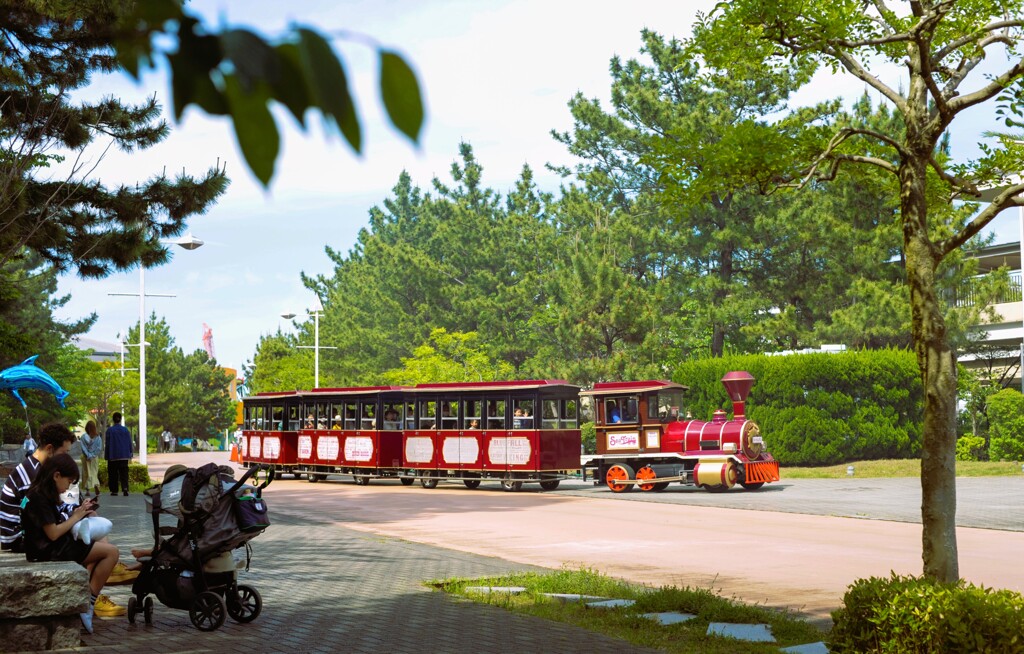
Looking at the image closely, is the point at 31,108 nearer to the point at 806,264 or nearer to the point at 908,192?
the point at 908,192

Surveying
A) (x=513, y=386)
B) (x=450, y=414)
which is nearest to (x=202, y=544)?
(x=513, y=386)

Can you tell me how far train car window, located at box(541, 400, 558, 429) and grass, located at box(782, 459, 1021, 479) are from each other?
7917 mm

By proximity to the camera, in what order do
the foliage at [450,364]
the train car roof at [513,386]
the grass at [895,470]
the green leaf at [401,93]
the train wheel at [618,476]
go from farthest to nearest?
the foliage at [450,364], the grass at [895,470], the train car roof at [513,386], the train wheel at [618,476], the green leaf at [401,93]

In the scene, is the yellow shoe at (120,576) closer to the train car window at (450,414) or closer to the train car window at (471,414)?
the train car window at (471,414)

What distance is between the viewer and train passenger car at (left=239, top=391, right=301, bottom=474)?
38.8 metres

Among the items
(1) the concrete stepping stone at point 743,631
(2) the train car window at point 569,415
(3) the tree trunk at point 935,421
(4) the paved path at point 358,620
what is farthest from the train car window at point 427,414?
(3) the tree trunk at point 935,421

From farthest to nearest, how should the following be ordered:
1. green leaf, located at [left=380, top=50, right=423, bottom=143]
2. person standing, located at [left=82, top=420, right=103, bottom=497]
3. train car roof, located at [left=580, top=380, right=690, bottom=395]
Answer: train car roof, located at [left=580, top=380, right=690, bottom=395] < person standing, located at [left=82, top=420, right=103, bottom=497] < green leaf, located at [left=380, top=50, right=423, bottom=143]

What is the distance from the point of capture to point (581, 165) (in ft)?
177

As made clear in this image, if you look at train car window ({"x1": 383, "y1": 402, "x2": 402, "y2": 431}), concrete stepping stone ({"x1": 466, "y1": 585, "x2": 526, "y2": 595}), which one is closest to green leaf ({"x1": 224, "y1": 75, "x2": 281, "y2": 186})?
concrete stepping stone ({"x1": 466, "y1": 585, "x2": 526, "y2": 595})

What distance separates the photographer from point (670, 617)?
934 cm

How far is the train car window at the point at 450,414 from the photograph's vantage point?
32219 millimetres

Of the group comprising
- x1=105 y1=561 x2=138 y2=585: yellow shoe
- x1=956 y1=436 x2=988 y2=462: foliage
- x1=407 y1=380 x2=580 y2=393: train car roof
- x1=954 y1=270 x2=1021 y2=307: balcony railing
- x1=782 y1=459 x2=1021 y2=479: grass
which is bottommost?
x1=782 y1=459 x2=1021 y2=479: grass

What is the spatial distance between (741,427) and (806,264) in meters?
18.2

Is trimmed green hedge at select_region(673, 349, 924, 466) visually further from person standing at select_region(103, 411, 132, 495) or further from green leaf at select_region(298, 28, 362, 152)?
green leaf at select_region(298, 28, 362, 152)
